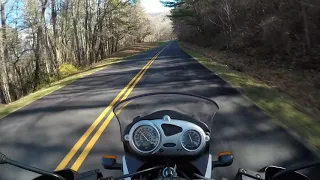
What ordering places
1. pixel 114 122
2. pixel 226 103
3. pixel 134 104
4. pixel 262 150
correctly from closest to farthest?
Result: pixel 134 104
pixel 262 150
pixel 114 122
pixel 226 103

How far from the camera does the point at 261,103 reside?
8.87 m

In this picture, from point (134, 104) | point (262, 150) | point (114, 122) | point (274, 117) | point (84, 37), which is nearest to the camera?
point (134, 104)

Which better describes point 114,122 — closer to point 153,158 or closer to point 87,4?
point 153,158

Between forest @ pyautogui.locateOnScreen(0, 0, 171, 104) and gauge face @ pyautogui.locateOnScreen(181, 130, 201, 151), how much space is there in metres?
24.3

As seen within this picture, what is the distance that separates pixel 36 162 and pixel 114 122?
89.7 inches

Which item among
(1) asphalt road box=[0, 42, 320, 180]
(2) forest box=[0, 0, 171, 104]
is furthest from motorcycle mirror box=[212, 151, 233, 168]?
(2) forest box=[0, 0, 171, 104]

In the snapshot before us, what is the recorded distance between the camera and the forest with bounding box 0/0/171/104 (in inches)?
1063

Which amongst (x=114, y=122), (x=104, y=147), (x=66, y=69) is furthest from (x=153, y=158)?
(x=66, y=69)

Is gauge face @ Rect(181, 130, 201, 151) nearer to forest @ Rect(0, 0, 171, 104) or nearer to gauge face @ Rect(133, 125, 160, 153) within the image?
gauge face @ Rect(133, 125, 160, 153)

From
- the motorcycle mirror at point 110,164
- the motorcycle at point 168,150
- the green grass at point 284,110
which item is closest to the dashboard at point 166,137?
the motorcycle at point 168,150

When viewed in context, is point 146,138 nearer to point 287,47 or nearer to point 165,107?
point 165,107

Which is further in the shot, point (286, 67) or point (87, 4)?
point (87, 4)

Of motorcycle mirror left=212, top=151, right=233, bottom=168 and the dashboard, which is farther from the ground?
the dashboard

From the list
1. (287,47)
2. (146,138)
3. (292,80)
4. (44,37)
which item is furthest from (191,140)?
(44,37)
